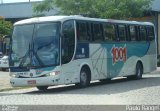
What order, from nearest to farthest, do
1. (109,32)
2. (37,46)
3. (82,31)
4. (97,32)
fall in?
(37,46), (82,31), (97,32), (109,32)

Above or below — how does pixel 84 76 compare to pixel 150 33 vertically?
below

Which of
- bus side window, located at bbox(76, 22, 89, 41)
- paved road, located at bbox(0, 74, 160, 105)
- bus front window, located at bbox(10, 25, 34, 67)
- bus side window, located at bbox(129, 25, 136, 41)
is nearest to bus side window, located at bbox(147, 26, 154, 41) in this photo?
bus side window, located at bbox(129, 25, 136, 41)

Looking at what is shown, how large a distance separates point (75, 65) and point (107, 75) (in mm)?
3698

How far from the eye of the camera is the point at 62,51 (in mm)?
21625

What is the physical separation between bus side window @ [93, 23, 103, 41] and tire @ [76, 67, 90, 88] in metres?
1.75

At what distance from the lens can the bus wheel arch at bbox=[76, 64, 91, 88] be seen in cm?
2316

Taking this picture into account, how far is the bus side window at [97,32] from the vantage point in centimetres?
2464

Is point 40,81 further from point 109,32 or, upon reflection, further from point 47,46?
point 109,32

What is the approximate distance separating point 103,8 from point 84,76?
16753 millimetres

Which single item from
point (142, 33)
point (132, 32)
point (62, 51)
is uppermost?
point (132, 32)

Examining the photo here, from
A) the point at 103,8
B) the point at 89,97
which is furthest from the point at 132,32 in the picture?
the point at 89,97

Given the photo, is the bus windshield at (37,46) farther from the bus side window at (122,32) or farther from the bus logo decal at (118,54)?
the bus side window at (122,32)

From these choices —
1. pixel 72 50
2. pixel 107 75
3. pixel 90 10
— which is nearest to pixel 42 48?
pixel 72 50

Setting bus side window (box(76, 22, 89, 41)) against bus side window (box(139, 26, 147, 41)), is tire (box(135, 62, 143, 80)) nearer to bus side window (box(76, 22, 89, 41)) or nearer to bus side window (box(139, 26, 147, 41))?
bus side window (box(139, 26, 147, 41))
